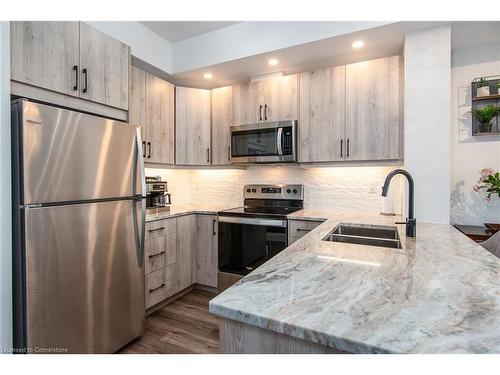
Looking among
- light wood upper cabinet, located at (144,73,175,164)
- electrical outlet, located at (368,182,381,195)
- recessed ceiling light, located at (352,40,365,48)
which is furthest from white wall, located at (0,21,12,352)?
electrical outlet, located at (368,182,381,195)

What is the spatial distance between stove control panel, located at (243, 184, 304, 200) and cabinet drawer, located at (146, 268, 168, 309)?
1.29 meters

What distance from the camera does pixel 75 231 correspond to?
1578 mm

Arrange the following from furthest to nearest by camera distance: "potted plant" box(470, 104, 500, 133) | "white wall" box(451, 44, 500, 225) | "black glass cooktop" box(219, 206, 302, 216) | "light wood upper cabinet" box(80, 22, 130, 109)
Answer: "black glass cooktop" box(219, 206, 302, 216) → "white wall" box(451, 44, 500, 225) → "potted plant" box(470, 104, 500, 133) → "light wood upper cabinet" box(80, 22, 130, 109)

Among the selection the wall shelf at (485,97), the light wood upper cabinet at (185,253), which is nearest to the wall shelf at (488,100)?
the wall shelf at (485,97)

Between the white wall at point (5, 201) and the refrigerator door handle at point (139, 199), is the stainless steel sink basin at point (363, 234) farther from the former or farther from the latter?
the white wall at point (5, 201)

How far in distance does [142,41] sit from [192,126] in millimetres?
942

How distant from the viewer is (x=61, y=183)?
1.50 metres

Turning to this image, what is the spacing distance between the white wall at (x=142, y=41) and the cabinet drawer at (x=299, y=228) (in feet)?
6.85

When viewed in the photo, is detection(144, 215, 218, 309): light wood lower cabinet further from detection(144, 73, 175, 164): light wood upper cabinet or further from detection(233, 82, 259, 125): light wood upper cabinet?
detection(233, 82, 259, 125): light wood upper cabinet

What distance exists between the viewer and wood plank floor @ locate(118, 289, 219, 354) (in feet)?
6.35

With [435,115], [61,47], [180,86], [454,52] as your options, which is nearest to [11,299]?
[61,47]
